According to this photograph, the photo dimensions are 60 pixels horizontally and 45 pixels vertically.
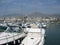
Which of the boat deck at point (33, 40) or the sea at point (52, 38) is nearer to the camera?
the boat deck at point (33, 40)

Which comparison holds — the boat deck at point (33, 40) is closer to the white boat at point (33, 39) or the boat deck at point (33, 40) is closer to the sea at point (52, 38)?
the white boat at point (33, 39)

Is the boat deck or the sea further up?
the boat deck

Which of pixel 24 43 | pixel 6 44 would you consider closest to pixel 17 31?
pixel 24 43

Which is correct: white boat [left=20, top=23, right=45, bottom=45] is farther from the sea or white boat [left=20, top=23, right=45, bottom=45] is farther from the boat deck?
the sea

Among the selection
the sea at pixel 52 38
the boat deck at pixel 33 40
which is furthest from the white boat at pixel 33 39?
the sea at pixel 52 38

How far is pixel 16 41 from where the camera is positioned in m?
18.1

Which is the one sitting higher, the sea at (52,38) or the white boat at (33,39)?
the white boat at (33,39)

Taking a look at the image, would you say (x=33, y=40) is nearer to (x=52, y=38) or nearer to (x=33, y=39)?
Result: (x=33, y=39)

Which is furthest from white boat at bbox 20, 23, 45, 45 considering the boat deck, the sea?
the sea

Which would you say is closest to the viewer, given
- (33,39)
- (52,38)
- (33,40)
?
(33,40)

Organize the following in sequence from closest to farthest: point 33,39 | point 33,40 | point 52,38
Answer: point 33,40 < point 33,39 < point 52,38

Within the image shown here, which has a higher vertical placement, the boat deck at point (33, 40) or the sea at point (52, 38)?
the boat deck at point (33, 40)

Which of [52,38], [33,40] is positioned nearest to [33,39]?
[33,40]

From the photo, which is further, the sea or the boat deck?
the sea
